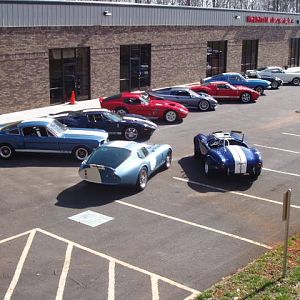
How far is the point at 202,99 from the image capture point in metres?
28.0

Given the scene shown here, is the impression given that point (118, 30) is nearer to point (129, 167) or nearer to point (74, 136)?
point (74, 136)

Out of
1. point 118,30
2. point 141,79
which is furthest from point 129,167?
point 141,79

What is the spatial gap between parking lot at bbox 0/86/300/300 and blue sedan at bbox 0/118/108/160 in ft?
1.43

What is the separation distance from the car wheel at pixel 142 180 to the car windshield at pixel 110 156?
2.00 ft

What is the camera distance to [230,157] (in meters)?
15.3

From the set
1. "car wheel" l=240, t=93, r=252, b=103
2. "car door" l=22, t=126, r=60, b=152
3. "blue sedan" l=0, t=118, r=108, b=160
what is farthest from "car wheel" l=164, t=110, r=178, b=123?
"car door" l=22, t=126, r=60, b=152

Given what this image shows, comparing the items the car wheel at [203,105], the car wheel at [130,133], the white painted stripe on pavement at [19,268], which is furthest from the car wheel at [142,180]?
the car wheel at [203,105]

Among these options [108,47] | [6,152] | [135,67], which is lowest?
[6,152]

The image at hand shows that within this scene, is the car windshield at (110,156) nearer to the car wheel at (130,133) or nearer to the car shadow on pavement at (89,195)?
the car shadow on pavement at (89,195)

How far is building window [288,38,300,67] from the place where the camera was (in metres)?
52.5

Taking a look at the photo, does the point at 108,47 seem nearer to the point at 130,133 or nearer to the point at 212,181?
the point at 130,133

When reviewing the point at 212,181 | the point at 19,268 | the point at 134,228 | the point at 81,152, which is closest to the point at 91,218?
the point at 134,228

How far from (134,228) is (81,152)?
6319 mm

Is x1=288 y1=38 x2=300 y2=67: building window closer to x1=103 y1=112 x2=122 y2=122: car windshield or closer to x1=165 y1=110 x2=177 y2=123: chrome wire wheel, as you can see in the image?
x1=165 y1=110 x2=177 y2=123: chrome wire wheel
